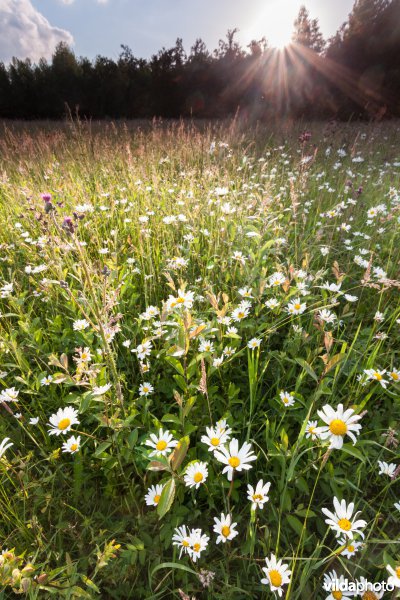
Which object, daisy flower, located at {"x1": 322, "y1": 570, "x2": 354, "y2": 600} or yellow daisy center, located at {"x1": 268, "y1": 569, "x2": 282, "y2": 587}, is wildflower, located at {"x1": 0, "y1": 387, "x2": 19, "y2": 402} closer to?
yellow daisy center, located at {"x1": 268, "y1": 569, "x2": 282, "y2": 587}

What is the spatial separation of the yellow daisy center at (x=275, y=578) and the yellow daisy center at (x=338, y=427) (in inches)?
16.3

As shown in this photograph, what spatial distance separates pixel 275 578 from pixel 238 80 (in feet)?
65.6

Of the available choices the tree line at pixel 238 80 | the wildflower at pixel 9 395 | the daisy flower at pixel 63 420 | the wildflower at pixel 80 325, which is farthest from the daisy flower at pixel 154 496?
the tree line at pixel 238 80

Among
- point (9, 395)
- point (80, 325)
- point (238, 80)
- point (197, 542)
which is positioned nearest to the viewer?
point (197, 542)

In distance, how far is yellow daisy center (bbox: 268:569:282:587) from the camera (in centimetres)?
84

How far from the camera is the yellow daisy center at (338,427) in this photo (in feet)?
2.89

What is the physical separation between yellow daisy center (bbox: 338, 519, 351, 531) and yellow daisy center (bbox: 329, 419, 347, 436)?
242mm

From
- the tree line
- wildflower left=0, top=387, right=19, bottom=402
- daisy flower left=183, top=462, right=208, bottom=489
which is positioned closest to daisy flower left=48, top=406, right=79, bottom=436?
wildflower left=0, top=387, right=19, bottom=402

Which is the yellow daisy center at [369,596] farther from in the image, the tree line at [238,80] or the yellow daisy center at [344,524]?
the tree line at [238,80]

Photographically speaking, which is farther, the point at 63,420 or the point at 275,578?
the point at 63,420

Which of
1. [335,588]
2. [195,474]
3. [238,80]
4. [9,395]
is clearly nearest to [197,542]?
[195,474]

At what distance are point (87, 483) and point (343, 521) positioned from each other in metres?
0.97

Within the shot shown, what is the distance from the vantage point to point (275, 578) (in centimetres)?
85

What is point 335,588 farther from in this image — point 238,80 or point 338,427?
point 238,80
